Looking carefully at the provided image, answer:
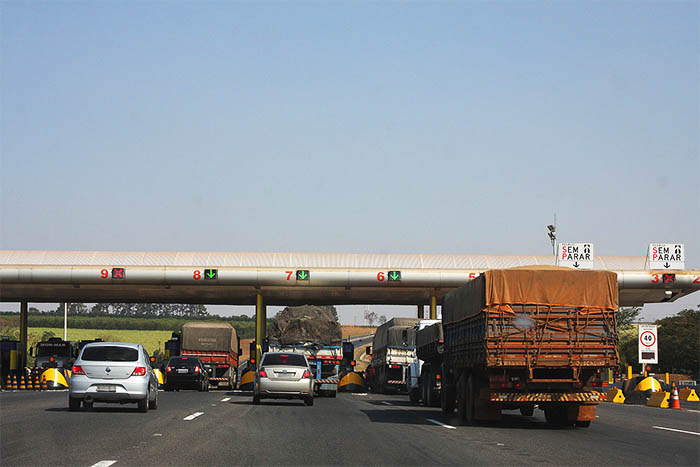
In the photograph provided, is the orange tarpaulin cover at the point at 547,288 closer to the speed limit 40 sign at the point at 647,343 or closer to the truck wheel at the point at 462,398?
the truck wheel at the point at 462,398

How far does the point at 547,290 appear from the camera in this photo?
20.9 meters

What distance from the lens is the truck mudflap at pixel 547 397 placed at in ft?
66.9

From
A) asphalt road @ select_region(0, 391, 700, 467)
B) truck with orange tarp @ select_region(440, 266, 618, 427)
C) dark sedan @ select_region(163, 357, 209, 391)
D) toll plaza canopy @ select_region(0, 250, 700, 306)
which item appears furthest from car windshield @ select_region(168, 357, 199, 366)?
truck with orange tarp @ select_region(440, 266, 618, 427)

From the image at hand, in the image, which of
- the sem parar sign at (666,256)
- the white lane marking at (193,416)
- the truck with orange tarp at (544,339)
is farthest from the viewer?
the sem parar sign at (666,256)

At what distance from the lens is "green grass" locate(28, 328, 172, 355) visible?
136750 millimetres

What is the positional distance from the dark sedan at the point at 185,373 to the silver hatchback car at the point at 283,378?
16710 mm

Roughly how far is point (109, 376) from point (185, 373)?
22.6 metres

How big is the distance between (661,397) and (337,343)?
52.4 ft

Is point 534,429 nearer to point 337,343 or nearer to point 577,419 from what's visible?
point 577,419

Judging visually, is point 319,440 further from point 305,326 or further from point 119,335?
point 119,335

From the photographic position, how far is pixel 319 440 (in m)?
16.5

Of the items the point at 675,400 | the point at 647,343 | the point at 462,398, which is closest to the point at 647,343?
the point at 647,343

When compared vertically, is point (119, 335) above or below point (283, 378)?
above

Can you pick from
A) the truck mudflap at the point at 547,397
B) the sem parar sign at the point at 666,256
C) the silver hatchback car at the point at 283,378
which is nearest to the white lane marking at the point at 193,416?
the silver hatchback car at the point at 283,378
